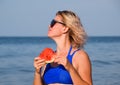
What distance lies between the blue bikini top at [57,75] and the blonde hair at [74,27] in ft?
0.58

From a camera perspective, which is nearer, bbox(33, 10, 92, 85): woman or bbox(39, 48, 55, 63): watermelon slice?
bbox(33, 10, 92, 85): woman

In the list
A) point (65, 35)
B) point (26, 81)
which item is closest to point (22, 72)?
point (26, 81)

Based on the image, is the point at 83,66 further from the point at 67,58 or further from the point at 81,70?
the point at 67,58

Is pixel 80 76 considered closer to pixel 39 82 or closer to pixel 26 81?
pixel 39 82

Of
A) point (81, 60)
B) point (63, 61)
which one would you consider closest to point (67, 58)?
point (81, 60)

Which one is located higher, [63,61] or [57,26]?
[57,26]

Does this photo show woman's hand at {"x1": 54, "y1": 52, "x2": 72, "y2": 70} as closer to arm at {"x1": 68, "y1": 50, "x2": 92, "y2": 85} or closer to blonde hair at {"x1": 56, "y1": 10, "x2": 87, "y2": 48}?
arm at {"x1": 68, "y1": 50, "x2": 92, "y2": 85}

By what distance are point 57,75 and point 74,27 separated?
511 mm

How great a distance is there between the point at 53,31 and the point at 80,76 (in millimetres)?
557

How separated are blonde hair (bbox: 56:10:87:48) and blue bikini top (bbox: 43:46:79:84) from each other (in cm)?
18

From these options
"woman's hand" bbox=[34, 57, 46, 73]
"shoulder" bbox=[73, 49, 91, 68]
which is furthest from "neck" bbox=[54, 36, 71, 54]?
"woman's hand" bbox=[34, 57, 46, 73]

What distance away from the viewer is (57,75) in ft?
14.2

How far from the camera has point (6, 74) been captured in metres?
19.0

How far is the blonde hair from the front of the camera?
4394 millimetres
